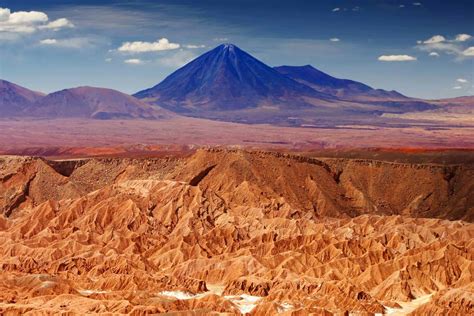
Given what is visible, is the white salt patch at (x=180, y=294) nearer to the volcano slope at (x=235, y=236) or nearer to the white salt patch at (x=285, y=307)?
the volcano slope at (x=235, y=236)

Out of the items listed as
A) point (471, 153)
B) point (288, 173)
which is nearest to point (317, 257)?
point (288, 173)

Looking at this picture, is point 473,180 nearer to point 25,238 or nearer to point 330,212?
point 330,212

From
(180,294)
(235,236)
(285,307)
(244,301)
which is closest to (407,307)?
(285,307)

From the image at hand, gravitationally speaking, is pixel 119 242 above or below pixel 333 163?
below

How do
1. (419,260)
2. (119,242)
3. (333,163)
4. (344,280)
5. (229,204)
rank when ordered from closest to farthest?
(344,280) → (419,260) → (119,242) → (229,204) → (333,163)

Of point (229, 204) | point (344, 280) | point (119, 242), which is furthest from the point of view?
point (229, 204)

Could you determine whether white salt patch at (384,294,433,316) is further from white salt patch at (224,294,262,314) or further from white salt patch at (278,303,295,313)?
white salt patch at (224,294,262,314)

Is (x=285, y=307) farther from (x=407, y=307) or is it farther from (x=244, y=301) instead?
(x=407, y=307)
